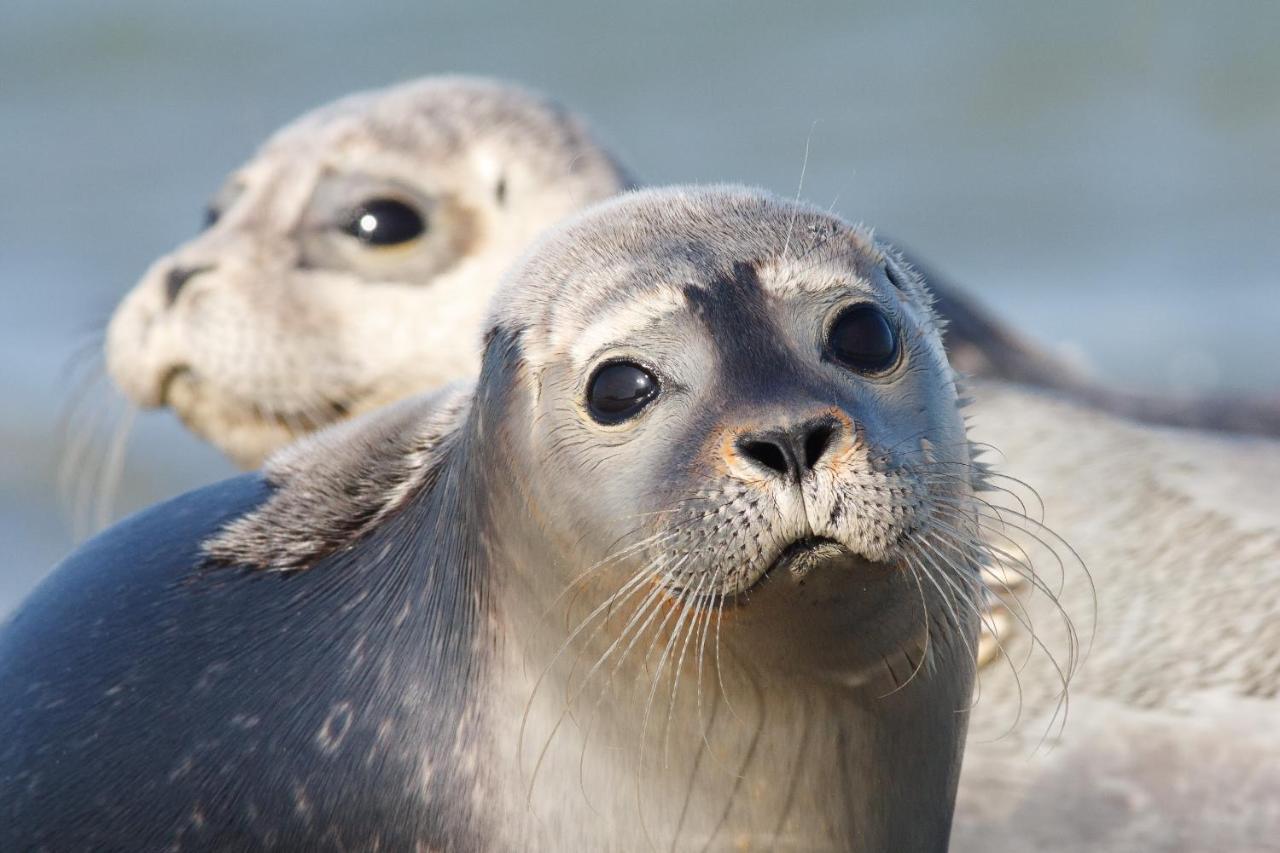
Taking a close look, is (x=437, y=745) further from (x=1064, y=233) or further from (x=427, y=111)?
(x=1064, y=233)

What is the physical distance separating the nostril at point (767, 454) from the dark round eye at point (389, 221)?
2979 mm

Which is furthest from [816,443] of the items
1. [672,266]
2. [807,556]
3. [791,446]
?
[672,266]

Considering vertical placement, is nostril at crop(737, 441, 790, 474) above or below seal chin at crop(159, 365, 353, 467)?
above

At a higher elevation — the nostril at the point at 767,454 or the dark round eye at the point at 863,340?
the dark round eye at the point at 863,340

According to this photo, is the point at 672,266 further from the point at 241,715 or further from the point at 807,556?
the point at 241,715

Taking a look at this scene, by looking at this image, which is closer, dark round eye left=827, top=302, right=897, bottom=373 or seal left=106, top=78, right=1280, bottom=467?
dark round eye left=827, top=302, right=897, bottom=373

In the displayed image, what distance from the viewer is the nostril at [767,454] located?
274cm

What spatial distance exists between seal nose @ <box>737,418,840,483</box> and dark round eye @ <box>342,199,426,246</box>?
298 cm

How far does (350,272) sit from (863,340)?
9.30ft

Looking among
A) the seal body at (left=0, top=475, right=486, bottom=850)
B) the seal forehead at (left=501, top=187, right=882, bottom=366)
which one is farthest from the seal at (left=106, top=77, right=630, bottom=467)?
the seal forehead at (left=501, top=187, right=882, bottom=366)

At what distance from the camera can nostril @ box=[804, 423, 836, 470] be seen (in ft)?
8.98

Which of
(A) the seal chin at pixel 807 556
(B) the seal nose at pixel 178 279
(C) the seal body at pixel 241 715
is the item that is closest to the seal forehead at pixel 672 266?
(A) the seal chin at pixel 807 556

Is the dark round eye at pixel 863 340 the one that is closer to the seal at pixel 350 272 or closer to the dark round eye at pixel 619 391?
the dark round eye at pixel 619 391

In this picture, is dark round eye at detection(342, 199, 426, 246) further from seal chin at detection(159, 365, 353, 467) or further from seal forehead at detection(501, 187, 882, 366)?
seal forehead at detection(501, 187, 882, 366)
